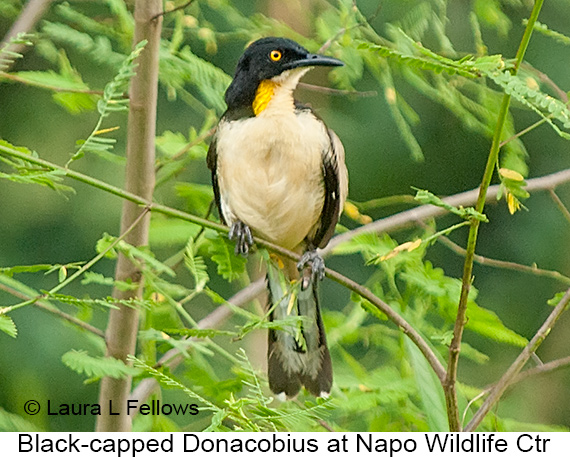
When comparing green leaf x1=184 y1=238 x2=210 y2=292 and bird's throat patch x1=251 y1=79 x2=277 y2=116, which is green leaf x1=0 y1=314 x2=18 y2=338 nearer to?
green leaf x1=184 y1=238 x2=210 y2=292

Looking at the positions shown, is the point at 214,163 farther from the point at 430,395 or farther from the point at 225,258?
the point at 430,395

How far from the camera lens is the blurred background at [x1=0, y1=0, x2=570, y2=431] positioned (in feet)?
8.93

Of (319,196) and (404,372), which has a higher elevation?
(319,196)

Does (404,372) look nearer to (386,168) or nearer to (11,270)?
(11,270)

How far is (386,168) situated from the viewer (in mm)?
3064

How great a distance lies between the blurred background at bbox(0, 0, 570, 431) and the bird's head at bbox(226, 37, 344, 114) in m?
0.57

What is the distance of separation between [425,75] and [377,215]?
1072 mm

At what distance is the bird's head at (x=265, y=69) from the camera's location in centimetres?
185

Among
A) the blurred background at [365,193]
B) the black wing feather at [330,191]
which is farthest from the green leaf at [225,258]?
the blurred background at [365,193]

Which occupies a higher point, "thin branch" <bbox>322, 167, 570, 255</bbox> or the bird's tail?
"thin branch" <bbox>322, 167, 570, 255</bbox>

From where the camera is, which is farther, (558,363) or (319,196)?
(319,196)

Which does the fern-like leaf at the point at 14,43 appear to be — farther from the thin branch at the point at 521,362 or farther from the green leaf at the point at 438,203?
the thin branch at the point at 521,362

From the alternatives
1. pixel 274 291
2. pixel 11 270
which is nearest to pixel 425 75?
pixel 274 291

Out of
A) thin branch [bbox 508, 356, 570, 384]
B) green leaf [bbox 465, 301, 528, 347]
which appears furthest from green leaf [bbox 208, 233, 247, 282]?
thin branch [bbox 508, 356, 570, 384]
